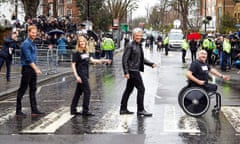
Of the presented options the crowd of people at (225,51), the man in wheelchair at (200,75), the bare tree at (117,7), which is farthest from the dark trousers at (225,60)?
the bare tree at (117,7)

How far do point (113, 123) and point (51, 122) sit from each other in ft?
4.14

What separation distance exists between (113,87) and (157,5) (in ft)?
340

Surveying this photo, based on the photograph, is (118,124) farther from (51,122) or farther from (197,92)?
(197,92)

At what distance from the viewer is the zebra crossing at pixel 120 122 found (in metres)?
9.78

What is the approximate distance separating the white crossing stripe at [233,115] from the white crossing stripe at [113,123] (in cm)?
201

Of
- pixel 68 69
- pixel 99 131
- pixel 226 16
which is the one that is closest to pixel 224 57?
pixel 68 69

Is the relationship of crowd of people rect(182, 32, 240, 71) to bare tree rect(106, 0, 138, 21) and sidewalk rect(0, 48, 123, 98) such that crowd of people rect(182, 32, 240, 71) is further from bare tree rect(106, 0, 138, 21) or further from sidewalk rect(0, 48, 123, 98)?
bare tree rect(106, 0, 138, 21)

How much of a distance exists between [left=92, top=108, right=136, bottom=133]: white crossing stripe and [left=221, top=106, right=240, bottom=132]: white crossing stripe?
2.01 m

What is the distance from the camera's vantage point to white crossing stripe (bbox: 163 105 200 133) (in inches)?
385

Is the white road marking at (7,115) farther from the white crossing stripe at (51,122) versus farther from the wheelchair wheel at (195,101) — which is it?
the wheelchair wheel at (195,101)

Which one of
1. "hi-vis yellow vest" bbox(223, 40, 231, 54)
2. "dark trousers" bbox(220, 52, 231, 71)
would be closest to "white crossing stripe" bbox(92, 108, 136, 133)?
"dark trousers" bbox(220, 52, 231, 71)

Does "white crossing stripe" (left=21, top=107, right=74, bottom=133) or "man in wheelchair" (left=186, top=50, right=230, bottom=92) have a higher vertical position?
"man in wheelchair" (left=186, top=50, right=230, bottom=92)

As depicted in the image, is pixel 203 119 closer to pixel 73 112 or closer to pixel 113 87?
pixel 73 112

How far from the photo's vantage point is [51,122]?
10719 millimetres
